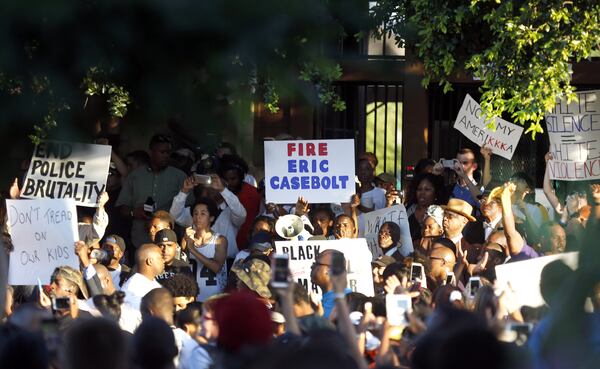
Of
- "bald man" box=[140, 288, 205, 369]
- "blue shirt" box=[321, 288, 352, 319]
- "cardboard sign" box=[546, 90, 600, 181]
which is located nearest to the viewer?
"bald man" box=[140, 288, 205, 369]

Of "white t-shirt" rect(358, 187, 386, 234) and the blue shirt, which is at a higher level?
"white t-shirt" rect(358, 187, 386, 234)

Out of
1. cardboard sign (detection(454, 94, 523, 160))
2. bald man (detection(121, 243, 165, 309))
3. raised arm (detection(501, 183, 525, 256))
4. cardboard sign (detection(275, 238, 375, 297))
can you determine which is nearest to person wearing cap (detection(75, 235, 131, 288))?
bald man (detection(121, 243, 165, 309))

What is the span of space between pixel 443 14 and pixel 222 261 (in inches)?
126

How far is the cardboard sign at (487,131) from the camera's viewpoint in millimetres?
11781

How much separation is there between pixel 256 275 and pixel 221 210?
6.88ft

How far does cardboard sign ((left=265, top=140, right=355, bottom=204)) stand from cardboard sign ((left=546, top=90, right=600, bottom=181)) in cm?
212

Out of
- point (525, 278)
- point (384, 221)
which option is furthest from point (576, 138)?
point (525, 278)

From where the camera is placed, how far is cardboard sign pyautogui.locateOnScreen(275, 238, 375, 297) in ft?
29.6

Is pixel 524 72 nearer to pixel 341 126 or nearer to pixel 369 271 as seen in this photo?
pixel 369 271

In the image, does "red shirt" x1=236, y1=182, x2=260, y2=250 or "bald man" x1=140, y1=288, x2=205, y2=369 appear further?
"red shirt" x1=236, y1=182, x2=260, y2=250

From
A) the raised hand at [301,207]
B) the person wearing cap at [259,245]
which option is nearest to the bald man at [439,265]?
the person wearing cap at [259,245]

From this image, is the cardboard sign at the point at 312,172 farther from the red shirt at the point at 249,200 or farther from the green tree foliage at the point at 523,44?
the green tree foliage at the point at 523,44

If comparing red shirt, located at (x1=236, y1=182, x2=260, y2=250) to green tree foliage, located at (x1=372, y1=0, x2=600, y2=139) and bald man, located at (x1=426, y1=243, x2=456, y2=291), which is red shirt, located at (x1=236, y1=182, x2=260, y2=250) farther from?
bald man, located at (x1=426, y1=243, x2=456, y2=291)

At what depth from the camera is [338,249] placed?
9.37 metres
